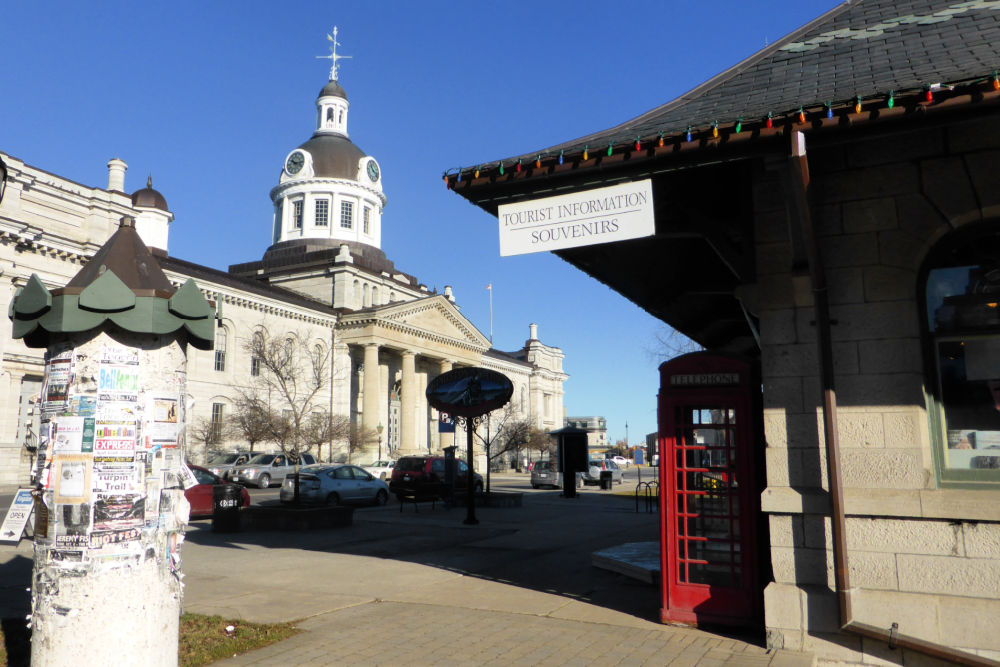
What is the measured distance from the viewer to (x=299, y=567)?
1155 centimetres

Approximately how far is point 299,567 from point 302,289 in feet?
184

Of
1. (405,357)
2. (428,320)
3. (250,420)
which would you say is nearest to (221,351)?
(250,420)

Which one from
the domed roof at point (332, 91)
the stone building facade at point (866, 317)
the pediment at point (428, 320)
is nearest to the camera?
the stone building facade at point (866, 317)

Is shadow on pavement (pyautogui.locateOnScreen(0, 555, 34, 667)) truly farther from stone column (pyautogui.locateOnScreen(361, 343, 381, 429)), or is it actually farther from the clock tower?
the clock tower

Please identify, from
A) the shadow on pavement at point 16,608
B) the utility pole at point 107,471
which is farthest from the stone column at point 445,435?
the utility pole at point 107,471

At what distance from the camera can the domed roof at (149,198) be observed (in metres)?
50.8

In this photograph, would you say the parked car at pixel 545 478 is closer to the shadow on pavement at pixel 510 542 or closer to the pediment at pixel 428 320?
the shadow on pavement at pixel 510 542

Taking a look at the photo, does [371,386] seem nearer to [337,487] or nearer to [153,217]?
[153,217]

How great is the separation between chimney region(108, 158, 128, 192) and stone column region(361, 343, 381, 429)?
2091 centimetres

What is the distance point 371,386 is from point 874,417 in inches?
2091

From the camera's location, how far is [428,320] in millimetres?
65812

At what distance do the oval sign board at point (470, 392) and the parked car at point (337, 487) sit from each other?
19.1ft

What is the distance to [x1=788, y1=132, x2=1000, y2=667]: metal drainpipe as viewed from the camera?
18.7ft

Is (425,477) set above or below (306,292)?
below
